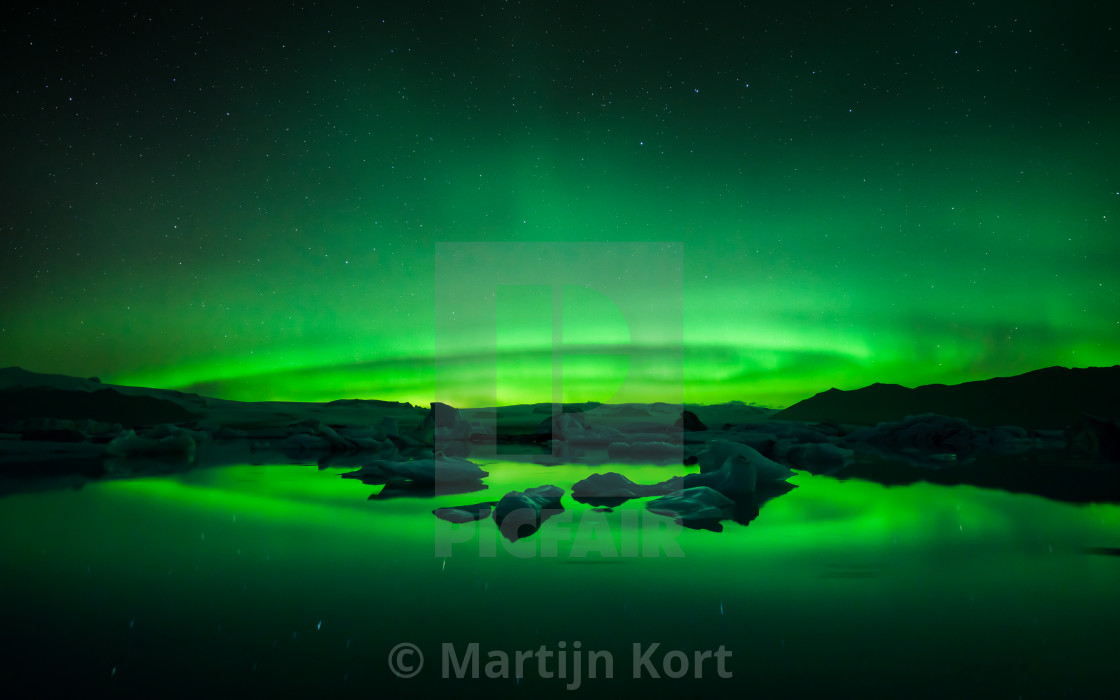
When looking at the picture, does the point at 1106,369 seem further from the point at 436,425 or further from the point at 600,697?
the point at 600,697

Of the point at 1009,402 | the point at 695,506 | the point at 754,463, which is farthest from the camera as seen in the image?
the point at 1009,402

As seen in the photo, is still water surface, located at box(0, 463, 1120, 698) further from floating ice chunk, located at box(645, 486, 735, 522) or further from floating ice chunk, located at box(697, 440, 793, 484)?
floating ice chunk, located at box(697, 440, 793, 484)

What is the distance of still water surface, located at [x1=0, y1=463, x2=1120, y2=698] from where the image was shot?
1.49 meters

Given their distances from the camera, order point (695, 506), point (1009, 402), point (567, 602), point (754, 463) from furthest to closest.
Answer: point (1009, 402) → point (754, 463) → point (695, 506) → point (567, 602)

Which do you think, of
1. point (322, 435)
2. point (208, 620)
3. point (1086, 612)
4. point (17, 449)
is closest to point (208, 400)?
point (322, 435)

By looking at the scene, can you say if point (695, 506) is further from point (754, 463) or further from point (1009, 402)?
→ point (1009, 402)

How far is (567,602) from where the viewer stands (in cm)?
203

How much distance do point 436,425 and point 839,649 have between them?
11.2 meters

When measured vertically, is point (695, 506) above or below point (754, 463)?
below

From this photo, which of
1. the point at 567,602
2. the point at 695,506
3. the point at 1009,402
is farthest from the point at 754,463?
the point at 1009,402

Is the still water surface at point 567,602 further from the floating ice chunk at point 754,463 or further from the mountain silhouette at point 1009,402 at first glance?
the mountain silhouette at point 1009,402

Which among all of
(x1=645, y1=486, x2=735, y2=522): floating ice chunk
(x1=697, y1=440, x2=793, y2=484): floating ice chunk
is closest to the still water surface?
(x1=645, y1=486, x2=735, y2=522): floating ice chunk

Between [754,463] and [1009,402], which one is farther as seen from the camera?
[1009,402]

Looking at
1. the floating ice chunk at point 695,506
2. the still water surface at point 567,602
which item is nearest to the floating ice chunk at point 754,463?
the floating ice chunk at point 695,506
